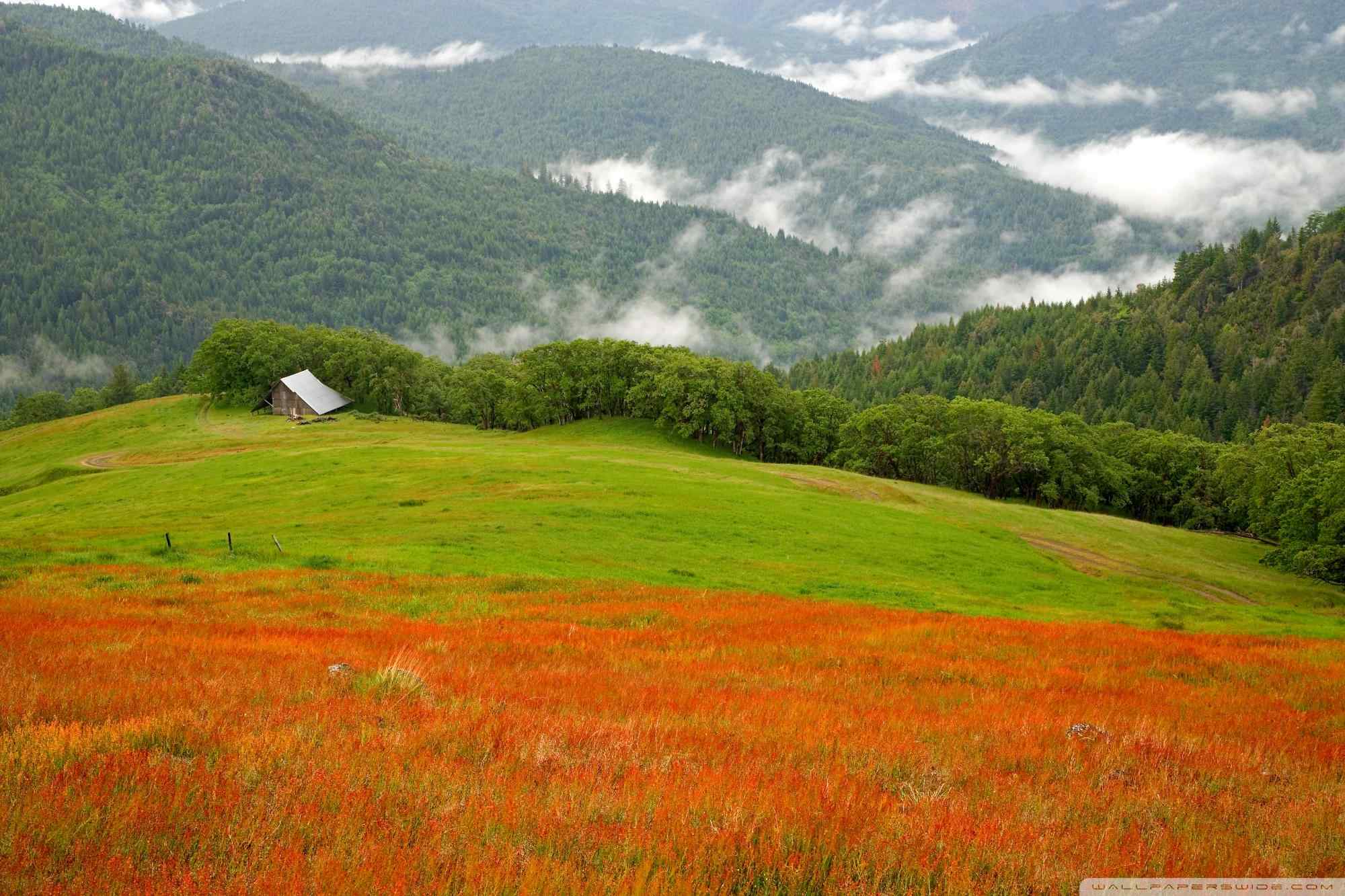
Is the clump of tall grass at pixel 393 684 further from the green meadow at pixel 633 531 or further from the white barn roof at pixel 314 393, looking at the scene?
the white barn roof at pixel 314 393

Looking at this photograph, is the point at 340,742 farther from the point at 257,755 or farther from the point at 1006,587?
the point at 1006,587

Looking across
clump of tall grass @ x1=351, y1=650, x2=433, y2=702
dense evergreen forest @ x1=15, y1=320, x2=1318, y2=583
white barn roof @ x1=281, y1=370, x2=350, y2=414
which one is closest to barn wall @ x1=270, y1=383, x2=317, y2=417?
white barn roof @ x1=281, y1=370, x2=350, y2=414

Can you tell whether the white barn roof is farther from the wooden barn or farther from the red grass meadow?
the red grass meadow

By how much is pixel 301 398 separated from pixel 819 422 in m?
84.8

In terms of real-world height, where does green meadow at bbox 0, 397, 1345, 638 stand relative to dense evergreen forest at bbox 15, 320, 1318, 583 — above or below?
below

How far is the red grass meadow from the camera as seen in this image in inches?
203

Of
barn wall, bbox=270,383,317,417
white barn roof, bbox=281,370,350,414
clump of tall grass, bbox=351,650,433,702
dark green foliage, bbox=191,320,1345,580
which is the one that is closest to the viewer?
clump of tall grass, bbox=351,650,433,702

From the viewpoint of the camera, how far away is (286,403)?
124875mm

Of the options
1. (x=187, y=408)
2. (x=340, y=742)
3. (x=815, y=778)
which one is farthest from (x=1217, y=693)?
(x=187, y=408)

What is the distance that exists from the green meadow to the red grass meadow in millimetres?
15402

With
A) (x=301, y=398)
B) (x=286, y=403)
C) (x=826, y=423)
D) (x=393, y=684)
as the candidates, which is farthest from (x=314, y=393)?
(x=393, y=684)

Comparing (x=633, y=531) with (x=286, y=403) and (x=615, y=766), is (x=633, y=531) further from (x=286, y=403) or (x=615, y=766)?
(x=286, y=403)

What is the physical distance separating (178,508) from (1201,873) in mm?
57956

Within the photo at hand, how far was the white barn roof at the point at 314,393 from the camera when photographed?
12231cm
